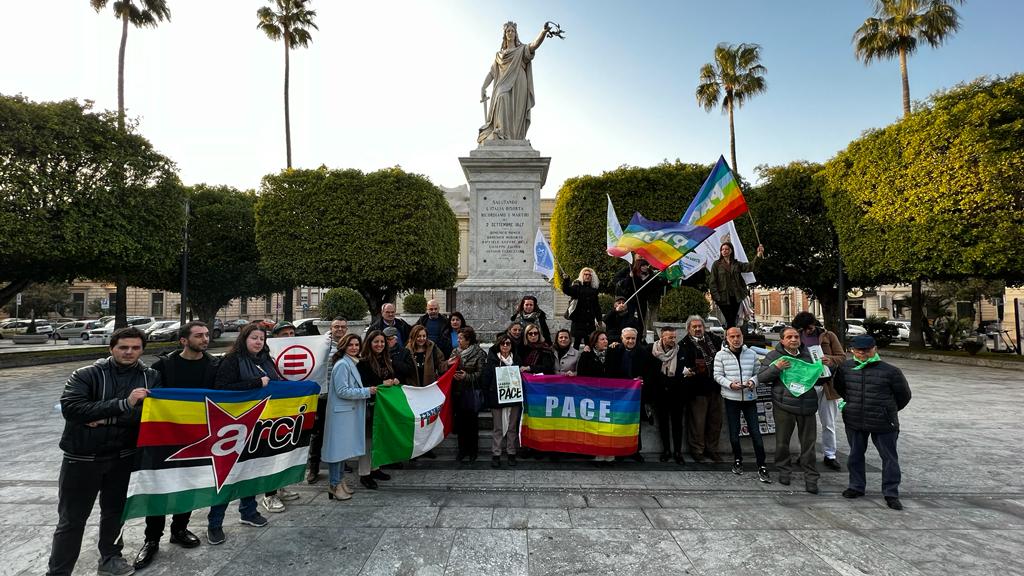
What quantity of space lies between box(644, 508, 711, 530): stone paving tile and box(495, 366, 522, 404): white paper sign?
2148 mm

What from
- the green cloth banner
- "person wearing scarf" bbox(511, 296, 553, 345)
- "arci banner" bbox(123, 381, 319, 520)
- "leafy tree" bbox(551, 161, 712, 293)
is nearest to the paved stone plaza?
"arci banner" bbox(123, 381, 319, 520)

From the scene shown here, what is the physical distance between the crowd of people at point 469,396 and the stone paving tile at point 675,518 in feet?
5.08

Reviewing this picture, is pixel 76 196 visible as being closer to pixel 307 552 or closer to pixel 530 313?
pixel 530 313

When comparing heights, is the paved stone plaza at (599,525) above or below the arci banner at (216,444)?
below

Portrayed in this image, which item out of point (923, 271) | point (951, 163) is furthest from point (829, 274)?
point (951, 163)

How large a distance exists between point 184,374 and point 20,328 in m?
50.5

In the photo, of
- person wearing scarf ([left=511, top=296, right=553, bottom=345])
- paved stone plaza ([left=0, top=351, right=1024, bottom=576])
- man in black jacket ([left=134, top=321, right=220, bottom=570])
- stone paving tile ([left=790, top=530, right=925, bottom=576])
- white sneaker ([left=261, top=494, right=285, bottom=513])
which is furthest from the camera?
person wearing scarf ([left=511, top=296, right=553, bottom=345])

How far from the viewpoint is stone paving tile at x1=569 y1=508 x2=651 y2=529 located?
14.4ft

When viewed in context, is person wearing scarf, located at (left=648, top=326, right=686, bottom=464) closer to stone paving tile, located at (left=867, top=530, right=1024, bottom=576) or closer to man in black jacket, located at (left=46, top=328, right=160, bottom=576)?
stone paving tile, located at (left=867, top=530, right=1024, bottom=576)

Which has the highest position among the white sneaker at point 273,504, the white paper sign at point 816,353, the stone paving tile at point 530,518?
the white paper sign at point 816,353

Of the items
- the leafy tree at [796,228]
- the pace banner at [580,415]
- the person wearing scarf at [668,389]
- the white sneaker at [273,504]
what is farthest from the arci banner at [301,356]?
the leafy tree at [796,228]

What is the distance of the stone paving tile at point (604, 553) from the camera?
142 inches

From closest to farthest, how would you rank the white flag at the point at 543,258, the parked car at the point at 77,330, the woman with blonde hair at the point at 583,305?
the woman with blonde hair at the point at 583,305 → the white flag at the point at 543,258 → the parked car at the point at 77,330

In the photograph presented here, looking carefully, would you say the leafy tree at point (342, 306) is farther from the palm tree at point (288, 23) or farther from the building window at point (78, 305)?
the building window at point (78, 305)
